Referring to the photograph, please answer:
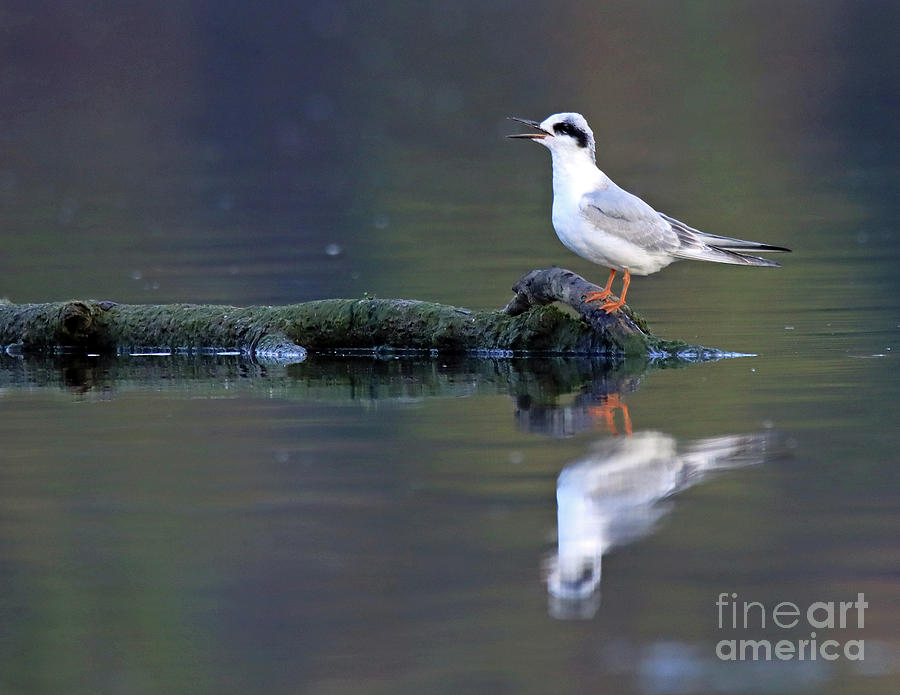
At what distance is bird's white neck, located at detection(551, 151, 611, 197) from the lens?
10.3 m

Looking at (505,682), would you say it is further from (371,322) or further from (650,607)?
(371,322)

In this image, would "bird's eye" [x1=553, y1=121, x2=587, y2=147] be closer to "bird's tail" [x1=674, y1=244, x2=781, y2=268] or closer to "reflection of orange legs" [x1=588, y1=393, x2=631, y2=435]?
"bird's tail" [x1=674, y1=244, x2=781, y2=268]

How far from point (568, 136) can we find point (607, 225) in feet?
2.15

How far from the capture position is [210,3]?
57219 mm

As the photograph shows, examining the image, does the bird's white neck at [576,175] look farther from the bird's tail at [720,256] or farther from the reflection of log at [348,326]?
the bird's tail at [720,256]

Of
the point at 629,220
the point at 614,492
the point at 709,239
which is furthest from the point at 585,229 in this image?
the point at 614,492

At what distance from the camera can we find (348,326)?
11180mm

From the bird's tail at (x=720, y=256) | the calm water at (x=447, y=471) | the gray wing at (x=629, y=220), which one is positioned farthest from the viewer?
the bird's tail at (x=720, y=256)

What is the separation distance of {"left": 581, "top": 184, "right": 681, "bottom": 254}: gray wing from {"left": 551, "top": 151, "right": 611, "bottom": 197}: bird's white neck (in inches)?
2.9

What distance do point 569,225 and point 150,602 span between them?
4.69 meters

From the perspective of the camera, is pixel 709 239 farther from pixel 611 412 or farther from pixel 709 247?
pixel 611 412

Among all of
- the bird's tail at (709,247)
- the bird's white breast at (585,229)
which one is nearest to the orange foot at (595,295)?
the bird's white breast at (585,229)

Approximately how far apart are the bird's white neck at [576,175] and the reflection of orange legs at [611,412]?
1.39m

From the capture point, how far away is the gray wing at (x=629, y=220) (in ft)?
33.1
